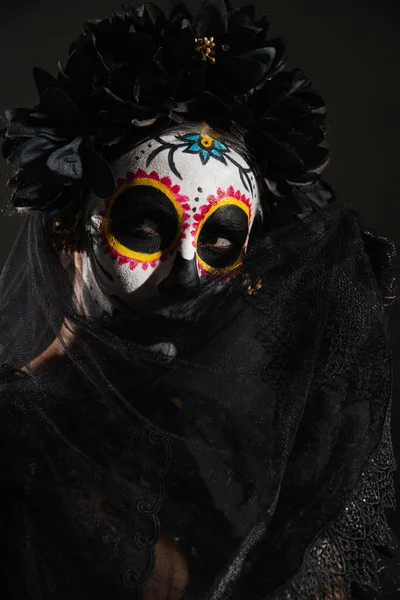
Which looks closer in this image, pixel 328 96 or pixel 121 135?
pixel 121 135

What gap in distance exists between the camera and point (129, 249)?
1.35m

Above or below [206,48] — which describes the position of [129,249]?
below

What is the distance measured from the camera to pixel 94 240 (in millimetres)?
1387

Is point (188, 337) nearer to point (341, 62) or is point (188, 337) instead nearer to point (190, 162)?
point (190, 162)

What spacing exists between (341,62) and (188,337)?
1141 millimetres

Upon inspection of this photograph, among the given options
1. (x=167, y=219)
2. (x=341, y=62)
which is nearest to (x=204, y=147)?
(x=167, y=219)

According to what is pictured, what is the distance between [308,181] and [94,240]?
0.41 m

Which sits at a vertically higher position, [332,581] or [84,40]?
[84,40]

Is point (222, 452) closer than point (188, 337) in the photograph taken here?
Yes

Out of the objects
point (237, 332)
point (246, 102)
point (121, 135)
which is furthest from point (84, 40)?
point (237, 332)

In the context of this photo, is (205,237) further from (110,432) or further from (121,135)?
(110,432)

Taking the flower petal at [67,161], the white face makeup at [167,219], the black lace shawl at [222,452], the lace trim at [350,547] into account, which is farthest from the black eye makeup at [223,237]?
the lace trim at [350,547]

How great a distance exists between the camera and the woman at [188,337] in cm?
104

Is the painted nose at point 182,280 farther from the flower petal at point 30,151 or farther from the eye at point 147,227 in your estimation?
the flower petal at point 30,151
